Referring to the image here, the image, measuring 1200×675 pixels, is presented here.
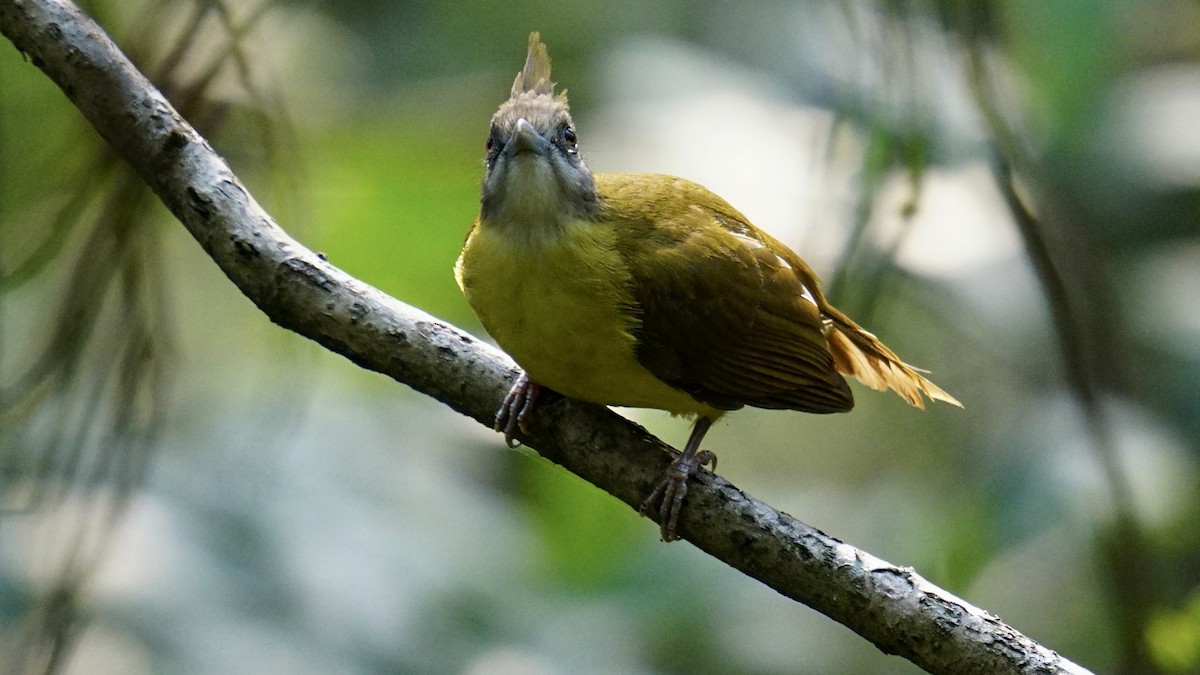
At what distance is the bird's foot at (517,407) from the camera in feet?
A: 8.48

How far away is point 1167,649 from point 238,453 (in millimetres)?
2677

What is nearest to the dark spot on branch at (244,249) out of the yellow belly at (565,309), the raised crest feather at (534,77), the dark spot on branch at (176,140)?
the dark spot on branch at (176,140)

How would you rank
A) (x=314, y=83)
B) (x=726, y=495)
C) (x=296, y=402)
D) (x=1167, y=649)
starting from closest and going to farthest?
(x=726, y=495) → (x=1167, y=649) → (x=296, y=402) → (x=314, y=83)

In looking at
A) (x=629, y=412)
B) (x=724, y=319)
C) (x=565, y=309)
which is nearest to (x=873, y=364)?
(x=724, y=319)

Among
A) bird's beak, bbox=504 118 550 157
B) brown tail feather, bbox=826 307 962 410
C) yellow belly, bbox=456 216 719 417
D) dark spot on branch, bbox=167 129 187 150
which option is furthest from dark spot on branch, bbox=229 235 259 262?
brown tail feather, bbox=826 307 962 410

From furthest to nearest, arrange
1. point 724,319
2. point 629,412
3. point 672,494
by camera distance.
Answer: point 629,412 < point 724,319 < point 672,494

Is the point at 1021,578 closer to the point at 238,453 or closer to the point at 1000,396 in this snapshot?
the point at 1000,396

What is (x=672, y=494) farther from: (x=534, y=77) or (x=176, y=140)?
(x=176, y=140)

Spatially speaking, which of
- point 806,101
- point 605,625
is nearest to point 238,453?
point 605,625

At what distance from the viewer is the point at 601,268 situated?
2.54 meters

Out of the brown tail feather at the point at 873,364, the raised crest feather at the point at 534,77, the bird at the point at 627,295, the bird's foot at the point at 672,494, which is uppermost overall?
the raised crest feather at the point at 534,77

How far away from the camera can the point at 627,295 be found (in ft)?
8.34

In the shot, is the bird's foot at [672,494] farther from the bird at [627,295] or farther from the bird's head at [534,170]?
the bird's head at [534,170]

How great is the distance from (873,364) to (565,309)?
3.30ft
